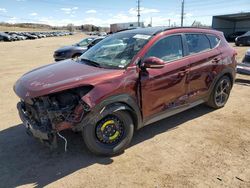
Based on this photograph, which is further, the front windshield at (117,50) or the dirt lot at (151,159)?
the front windshield at (117,50)

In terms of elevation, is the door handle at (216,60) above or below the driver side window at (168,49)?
below

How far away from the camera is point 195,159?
11.6ft

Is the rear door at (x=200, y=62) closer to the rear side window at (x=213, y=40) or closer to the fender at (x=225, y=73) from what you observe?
the rear side window at (x=213, y=40)

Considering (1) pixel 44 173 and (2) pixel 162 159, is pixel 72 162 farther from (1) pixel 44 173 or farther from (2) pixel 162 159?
(2) pixel 162 159

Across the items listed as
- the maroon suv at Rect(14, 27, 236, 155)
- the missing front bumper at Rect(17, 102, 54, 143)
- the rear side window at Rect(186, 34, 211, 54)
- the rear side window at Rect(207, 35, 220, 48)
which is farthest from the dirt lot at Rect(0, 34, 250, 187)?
the rear side window at Rect(207, 35, 220, 48)

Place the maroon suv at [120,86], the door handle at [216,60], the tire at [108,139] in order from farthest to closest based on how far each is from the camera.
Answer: the door handle at [216,60] → the tire at [108,139] → the maroon suv at [120,86]

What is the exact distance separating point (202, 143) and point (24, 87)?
284cm

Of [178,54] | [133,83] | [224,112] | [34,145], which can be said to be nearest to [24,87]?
[34,145]

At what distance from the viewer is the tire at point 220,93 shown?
521cm

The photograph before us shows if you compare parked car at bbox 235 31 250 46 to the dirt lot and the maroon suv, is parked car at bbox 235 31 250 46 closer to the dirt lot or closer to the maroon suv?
the maroon suv

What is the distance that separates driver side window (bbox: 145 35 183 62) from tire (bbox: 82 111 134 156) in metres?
1.05

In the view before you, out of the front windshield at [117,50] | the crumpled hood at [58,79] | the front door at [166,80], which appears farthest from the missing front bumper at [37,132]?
the front door at [166,80]

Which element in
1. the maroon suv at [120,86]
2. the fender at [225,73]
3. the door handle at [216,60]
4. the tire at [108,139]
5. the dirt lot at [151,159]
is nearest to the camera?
the dirt lot at [151,159]

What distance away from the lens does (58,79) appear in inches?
133
